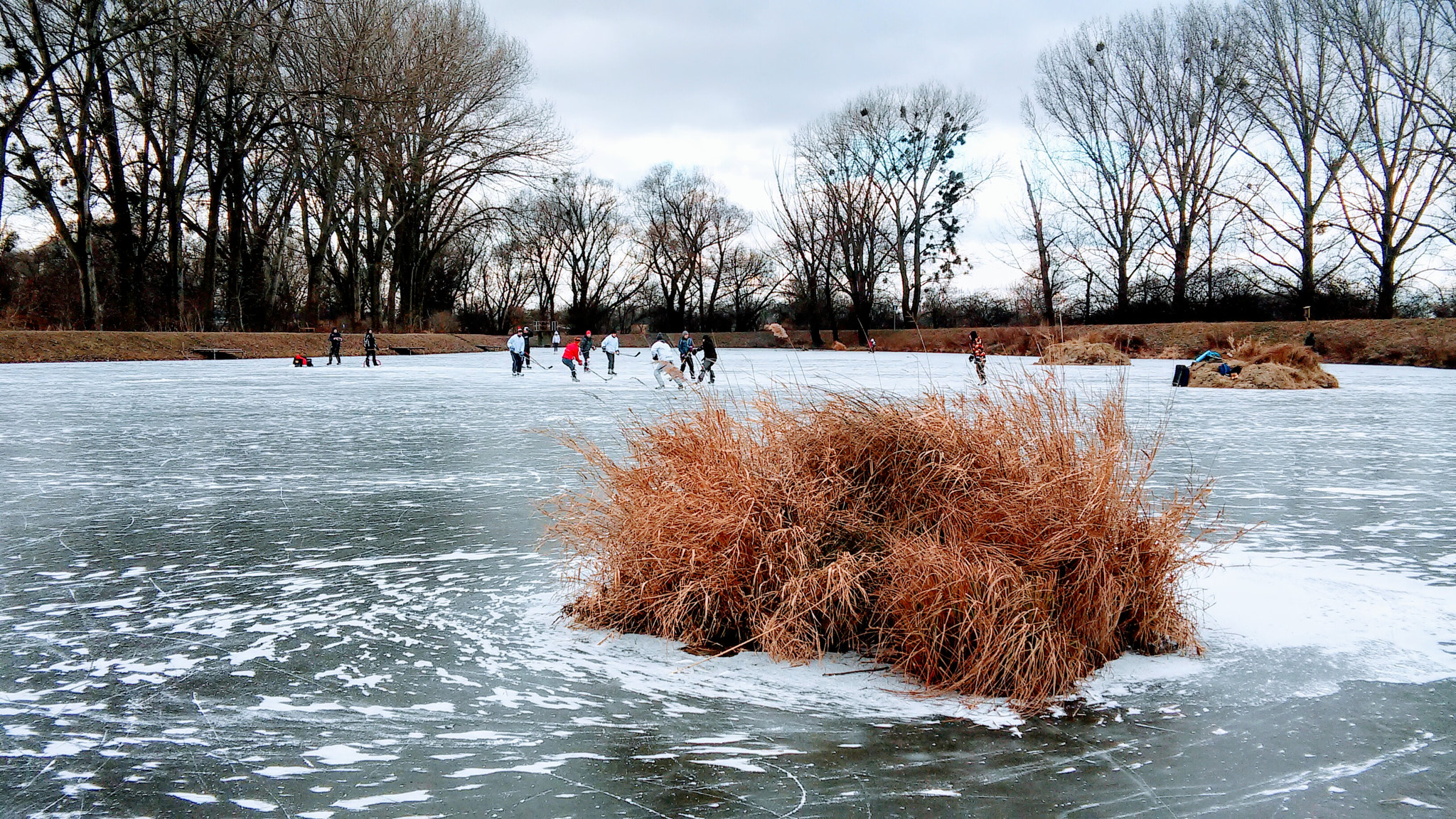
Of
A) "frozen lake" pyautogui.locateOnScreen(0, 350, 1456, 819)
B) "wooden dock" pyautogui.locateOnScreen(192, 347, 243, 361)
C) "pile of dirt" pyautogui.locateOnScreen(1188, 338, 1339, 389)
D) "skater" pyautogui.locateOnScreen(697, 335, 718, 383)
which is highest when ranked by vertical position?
"skater" pyautogui.locateOnScreen(697, 335, 718, 383)

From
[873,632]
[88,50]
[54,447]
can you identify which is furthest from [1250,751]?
[88,50]

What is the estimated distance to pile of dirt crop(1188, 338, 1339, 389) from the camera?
23.2m

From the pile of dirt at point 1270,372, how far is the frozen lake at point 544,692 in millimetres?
16672

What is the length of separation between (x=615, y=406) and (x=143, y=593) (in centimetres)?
1129

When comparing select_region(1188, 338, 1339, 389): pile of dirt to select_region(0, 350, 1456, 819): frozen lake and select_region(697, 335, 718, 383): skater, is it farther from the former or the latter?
select_region(0, 350, 1456, 819): frozen lake

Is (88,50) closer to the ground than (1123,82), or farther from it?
→ closer to the ground

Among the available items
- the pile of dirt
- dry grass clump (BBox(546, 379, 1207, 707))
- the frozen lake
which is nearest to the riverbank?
the pile of dirt

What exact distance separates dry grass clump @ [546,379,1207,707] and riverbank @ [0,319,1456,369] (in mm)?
23384

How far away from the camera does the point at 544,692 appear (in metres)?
3.88

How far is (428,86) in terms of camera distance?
43.0 metres

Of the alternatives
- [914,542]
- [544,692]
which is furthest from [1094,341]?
[544,692]

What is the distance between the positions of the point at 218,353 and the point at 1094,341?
33322 millimetres

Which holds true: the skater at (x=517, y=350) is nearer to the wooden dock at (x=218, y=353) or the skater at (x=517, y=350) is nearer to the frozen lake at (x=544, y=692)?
the wooden dock at (x=218, y=353)

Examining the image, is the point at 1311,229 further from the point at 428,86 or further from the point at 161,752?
the point at 161,752
